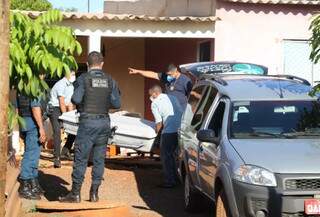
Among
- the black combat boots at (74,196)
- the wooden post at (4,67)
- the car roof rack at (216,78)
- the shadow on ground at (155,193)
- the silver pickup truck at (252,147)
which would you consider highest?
the wooden post at (4,67)

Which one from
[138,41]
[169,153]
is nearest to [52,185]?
[169,153]

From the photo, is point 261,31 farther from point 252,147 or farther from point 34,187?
point 252,147

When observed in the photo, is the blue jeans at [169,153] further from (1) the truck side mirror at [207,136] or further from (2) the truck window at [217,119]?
(1) the truck side mirror at [207,136]

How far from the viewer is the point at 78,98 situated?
26.2 ft

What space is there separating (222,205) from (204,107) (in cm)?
186

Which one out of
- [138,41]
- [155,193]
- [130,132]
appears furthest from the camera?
[138,41]

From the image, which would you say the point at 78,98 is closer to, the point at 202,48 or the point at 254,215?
the point at 254,215

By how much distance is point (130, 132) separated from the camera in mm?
11914

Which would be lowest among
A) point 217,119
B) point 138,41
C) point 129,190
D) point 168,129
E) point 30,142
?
point 129,190

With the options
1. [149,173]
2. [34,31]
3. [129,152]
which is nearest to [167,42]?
[129,152]

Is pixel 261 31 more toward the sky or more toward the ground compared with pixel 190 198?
more toward the sky

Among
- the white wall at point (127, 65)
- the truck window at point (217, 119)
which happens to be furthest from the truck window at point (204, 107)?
the white wall at point (127, 65)

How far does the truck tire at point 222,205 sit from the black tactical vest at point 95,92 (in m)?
2.10

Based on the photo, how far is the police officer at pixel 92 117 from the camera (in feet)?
26.2
